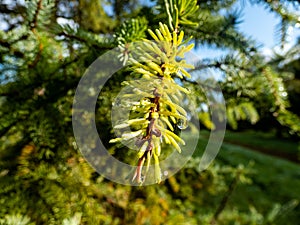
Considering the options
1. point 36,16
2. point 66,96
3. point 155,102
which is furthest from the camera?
point 66,96

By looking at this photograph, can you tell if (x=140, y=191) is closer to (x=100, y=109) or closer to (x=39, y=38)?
(x=100, y=109)

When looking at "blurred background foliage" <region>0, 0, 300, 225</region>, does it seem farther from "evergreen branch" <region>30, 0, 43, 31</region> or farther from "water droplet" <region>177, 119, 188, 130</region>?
"water droplet" <region>177, 119, 188, 130</region>

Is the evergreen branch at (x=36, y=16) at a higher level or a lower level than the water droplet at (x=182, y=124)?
higher

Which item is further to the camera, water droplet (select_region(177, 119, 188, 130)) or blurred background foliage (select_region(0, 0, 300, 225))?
→ blurred background foliage (select_region(0, 0, 300, 225))

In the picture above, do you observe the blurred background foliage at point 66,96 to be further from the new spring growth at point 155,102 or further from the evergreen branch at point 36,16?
the new spring growth at point 155,102

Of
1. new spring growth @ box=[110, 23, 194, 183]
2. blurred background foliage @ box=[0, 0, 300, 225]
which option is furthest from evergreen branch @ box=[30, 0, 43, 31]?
new spring growth @ box=[110, 23, 194, 183]

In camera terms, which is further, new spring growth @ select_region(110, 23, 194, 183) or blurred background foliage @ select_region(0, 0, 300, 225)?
blurred background foliage @ select_region(0, 0, 300, 225)

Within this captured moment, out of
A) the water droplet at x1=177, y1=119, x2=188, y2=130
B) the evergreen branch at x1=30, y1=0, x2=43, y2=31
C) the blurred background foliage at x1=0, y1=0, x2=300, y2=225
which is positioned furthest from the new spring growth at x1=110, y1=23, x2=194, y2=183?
the evergreen branch at x1=30, y1=0, x2=43, y2=31

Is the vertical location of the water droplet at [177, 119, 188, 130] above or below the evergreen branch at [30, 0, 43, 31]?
below

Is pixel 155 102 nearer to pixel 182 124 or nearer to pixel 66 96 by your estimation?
pixel 182 124

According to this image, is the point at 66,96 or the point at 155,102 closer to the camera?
the point at 155,102

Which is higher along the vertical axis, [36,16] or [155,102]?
[36,16]

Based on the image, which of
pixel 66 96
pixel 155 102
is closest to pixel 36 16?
pixel 66 96

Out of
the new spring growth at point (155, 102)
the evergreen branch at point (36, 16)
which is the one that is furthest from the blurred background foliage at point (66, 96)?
the new spring growth at point (155, 102)
